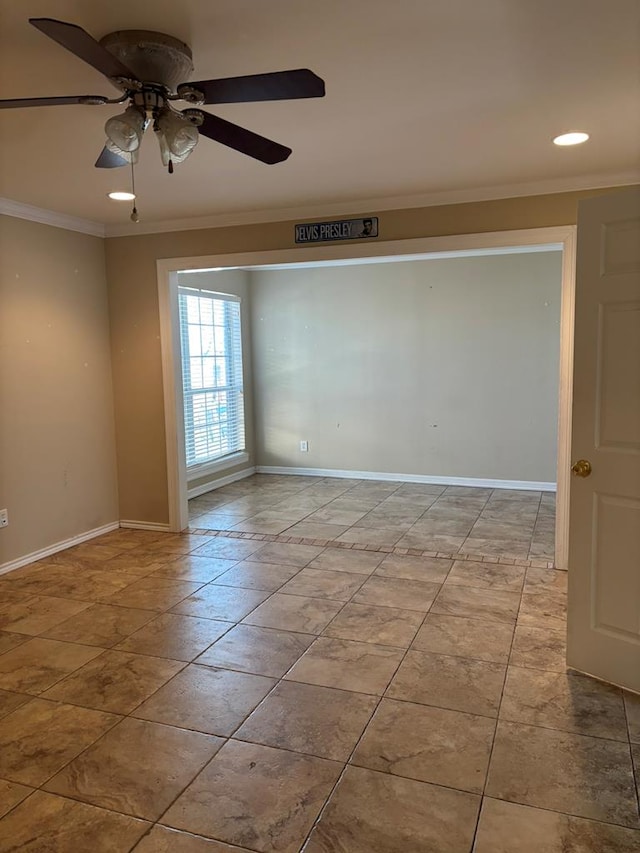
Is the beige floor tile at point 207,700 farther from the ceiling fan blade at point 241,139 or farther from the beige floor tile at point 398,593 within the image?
the ceiling fan blade at point 241,139

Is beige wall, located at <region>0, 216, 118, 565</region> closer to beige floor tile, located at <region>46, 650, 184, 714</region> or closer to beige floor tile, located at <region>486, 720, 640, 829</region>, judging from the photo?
beige floor tile, located at <region>46, 650, 184, 714</region>

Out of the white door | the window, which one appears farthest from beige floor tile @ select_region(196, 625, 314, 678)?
the window

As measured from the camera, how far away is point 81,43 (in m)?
1.61

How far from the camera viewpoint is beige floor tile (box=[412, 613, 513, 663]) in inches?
116

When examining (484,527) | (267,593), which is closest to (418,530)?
(484,527)

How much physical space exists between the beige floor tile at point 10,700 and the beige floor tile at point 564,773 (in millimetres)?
1896

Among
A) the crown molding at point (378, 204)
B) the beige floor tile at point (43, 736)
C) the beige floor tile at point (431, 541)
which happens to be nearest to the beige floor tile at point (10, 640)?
the beige floor tile at point (43, 736)

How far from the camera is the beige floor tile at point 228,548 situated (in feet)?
14.6

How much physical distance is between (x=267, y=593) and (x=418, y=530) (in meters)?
1.71

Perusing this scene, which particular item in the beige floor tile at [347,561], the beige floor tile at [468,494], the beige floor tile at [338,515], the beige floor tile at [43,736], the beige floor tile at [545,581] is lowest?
the beige floor tile at [43,736]

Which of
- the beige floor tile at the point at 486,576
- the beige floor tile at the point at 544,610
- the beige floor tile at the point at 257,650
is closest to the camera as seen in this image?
the beige floor tile at the point at 257,650

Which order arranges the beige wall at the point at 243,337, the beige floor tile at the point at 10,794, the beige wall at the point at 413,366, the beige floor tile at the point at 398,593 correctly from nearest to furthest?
1. the beige floor tile at the point at 10,794
2. the beige floor tile at the point at 398,593
3. the beige wall at the point at 413,366
4. the beige wall at the point at 243,337

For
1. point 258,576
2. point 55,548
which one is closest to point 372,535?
point 258,576

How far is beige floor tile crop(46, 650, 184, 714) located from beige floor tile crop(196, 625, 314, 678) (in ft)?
Result: 0.66
